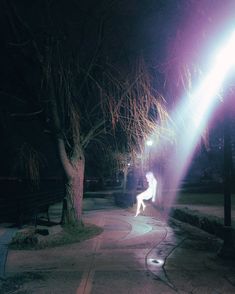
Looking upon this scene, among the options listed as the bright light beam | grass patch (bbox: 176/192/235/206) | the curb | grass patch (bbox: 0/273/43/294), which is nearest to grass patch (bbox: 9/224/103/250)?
grass patch (bbox: 0/273/43/294)

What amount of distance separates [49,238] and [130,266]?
3.43m

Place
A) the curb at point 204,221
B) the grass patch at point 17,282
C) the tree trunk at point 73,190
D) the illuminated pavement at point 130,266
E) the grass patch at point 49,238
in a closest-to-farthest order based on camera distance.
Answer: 1. the grass patch at point 17,282
2. the illuminated pavement at point 130,266
3. the grass patch at point 49,238
4. the curb at point 204,221
5. the tree trunk at point 73,190

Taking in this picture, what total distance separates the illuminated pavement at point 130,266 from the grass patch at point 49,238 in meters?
0.39

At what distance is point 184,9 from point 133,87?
7.93 feet

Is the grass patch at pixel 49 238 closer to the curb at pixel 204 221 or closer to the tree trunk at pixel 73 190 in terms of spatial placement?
the tree trunk at pixel 73 190

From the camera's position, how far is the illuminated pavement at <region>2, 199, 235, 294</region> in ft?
20.7

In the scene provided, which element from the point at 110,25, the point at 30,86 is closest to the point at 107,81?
the point at 110,25

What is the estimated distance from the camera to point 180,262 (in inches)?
313

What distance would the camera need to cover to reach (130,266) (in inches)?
301

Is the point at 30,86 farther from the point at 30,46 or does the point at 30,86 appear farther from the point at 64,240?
the point at 64,240

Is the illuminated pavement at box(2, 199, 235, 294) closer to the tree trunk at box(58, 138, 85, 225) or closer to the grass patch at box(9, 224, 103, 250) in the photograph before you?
the grass patch at box(9, 224, 103, 250)

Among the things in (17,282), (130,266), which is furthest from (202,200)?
(17,282)

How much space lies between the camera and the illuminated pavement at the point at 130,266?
6305mm

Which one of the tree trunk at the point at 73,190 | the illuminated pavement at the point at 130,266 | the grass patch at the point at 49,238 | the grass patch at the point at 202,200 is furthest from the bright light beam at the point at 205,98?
the grass patch at the point at 202,200
